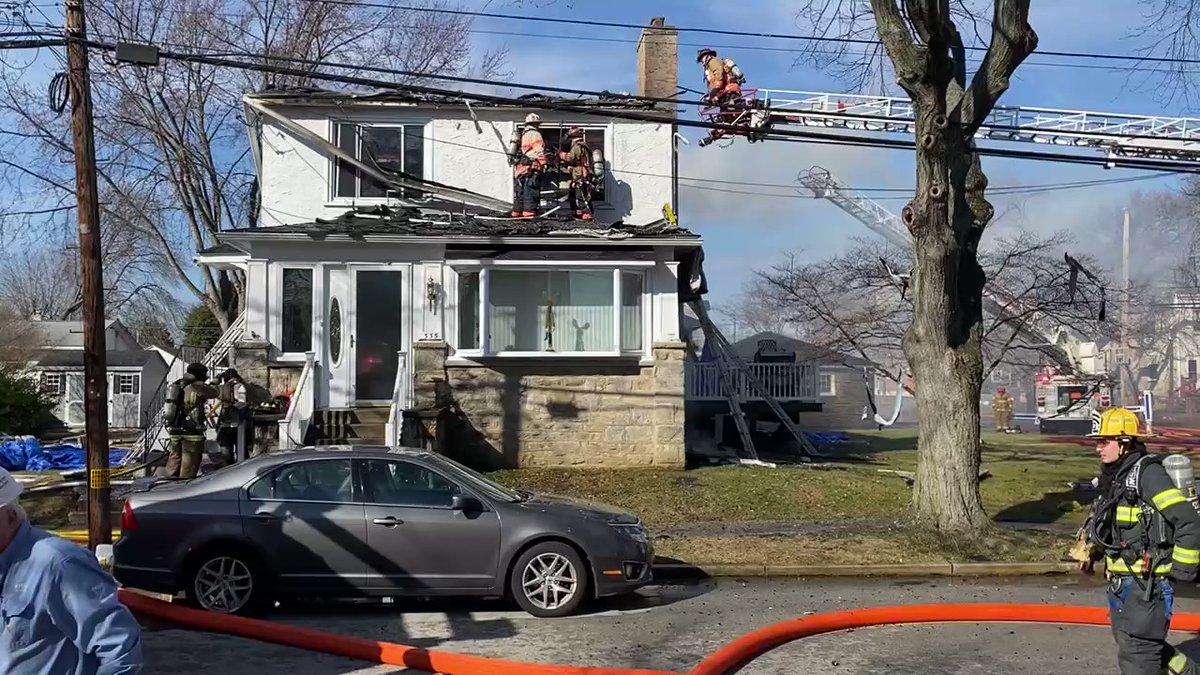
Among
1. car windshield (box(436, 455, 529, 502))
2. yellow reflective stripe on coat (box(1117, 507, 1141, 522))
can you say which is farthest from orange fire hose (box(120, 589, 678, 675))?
yellow reflective stripe on coat (box(1117, 507, 1141, 522))

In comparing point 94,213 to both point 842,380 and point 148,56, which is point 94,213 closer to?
point 148,56

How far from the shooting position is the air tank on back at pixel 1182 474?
5.19 meters

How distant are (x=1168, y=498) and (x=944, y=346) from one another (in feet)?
21.5

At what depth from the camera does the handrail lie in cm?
1432

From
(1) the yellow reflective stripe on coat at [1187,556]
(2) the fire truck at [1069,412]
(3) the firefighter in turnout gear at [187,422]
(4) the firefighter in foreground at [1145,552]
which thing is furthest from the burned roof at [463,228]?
(2) the fire truck at [1069,412]

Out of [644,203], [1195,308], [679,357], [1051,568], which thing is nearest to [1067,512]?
[1051,568]

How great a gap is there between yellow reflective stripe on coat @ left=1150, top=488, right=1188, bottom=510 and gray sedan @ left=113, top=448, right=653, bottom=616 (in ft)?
14.4

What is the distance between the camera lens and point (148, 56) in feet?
38.1

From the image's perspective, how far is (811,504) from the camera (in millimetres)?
14211

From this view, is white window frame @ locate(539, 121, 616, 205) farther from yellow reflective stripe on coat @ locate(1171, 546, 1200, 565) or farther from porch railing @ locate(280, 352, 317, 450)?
yellow reflective stripe on coat @ locate(1171, 546, 1200, 565)

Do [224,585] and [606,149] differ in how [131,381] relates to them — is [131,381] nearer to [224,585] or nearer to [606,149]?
[606,149]

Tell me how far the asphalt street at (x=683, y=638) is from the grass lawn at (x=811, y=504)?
1264 millimetres

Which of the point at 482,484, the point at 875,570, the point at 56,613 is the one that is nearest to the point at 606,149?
the point at 875,570

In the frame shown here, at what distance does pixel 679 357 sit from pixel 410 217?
17.2 feet
